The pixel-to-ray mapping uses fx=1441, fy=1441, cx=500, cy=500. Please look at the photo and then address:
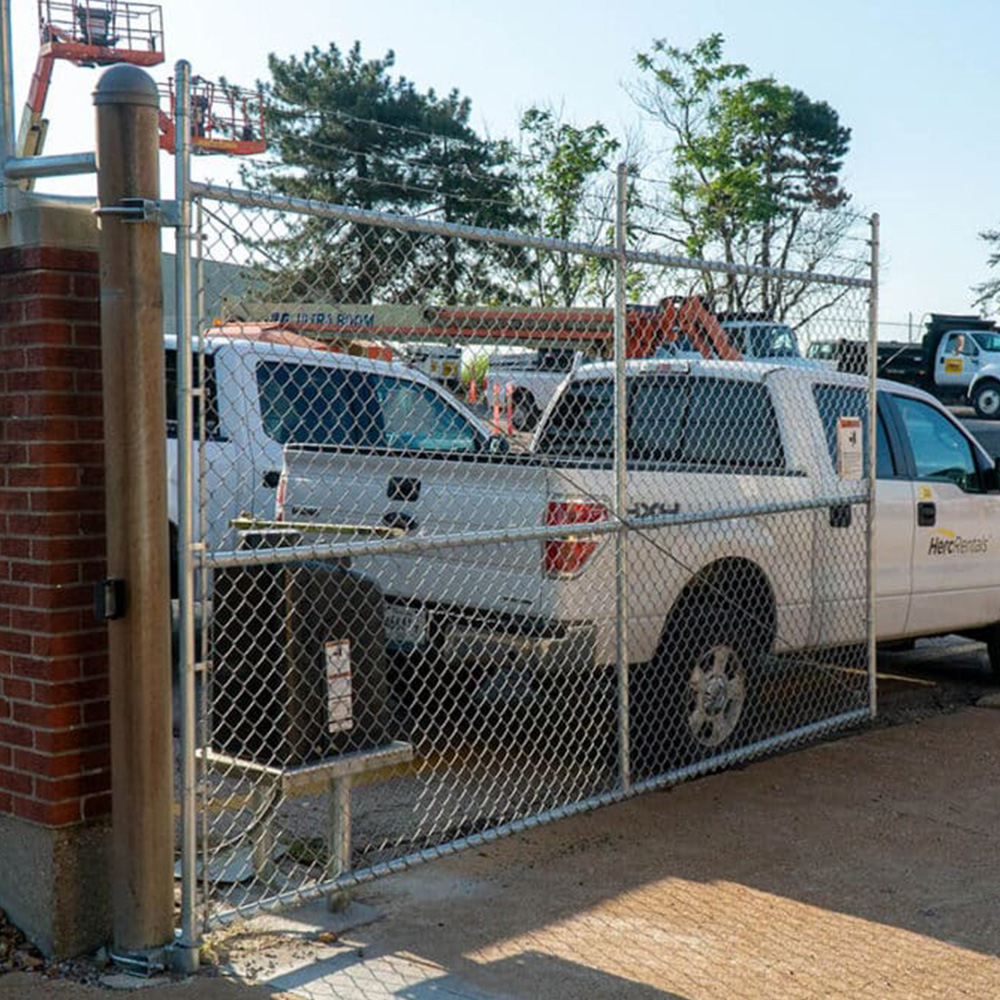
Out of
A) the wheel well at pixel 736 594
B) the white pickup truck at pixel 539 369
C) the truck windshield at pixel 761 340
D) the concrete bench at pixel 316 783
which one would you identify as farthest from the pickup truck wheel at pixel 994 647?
the concrete bench at pixel 316 783

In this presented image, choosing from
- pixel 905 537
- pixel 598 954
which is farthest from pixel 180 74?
pixel 905 537

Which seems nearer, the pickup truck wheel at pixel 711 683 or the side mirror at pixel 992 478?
the pickup truck wheel at pixel 711 683

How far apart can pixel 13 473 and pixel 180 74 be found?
1.34 meters

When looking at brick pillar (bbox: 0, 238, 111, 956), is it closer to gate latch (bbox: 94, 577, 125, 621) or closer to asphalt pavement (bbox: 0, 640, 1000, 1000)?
gate latch (bbox: 94, 577, 125, 621)

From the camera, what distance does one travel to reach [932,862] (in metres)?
5.76

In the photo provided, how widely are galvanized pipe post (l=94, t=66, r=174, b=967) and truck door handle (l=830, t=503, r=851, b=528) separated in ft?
13.9

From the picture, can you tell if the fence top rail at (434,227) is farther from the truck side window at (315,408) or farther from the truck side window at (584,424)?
the truck side window at (315,408)

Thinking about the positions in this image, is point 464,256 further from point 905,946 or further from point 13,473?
point 905,946

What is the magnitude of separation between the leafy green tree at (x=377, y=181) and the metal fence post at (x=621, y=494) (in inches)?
22.7

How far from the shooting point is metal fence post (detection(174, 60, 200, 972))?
13.9 feet

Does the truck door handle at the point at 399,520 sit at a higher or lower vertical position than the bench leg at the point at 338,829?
higher

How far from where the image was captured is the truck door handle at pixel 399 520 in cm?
665

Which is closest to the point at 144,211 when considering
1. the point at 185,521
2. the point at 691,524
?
the point at 185,521

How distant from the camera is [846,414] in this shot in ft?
25.6
